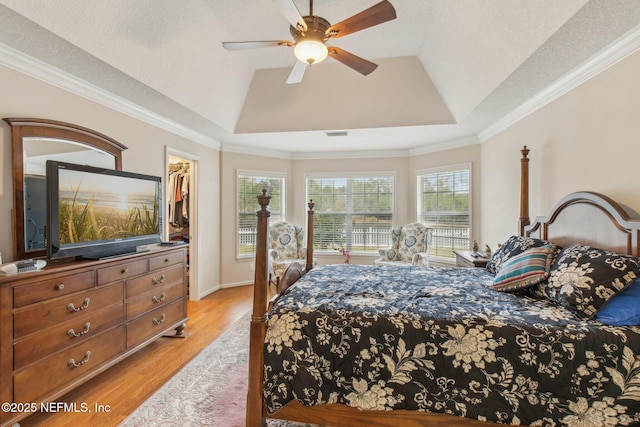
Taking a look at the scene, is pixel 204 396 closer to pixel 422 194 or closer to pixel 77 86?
pixel 77 86

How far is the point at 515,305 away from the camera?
5.67 ft

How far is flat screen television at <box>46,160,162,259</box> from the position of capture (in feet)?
6.62

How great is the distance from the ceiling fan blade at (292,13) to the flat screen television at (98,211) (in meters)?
1.88

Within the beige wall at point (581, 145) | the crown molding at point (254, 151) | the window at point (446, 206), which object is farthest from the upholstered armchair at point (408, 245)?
the crown molding at point (254, 151)

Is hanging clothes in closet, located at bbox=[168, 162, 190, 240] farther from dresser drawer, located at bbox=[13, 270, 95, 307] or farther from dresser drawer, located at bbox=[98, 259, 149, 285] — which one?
dresser drawer, located at bbox=[13, 270, 95, 307]

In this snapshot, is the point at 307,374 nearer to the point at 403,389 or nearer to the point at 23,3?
the point at 403,389

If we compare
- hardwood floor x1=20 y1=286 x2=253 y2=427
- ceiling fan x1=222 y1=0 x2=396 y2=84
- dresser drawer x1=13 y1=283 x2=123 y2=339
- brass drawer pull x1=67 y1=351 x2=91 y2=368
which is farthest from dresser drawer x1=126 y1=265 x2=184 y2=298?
ceiling fan x1=222 y1=0 x2=396 y2=84

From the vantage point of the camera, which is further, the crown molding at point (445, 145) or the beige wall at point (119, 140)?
the crown molding at point (445, 145)

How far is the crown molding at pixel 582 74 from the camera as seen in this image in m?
1.87

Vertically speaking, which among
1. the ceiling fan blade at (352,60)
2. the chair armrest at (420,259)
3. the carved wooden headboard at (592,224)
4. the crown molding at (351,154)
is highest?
the ceiling fan blade at (352,60)

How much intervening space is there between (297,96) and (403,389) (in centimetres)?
352

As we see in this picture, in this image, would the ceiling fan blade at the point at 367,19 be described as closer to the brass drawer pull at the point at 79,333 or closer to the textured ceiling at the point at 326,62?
the textured ceiling at the point at 326,62

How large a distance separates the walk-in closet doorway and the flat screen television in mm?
898

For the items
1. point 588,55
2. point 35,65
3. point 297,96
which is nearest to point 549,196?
point 588,55
